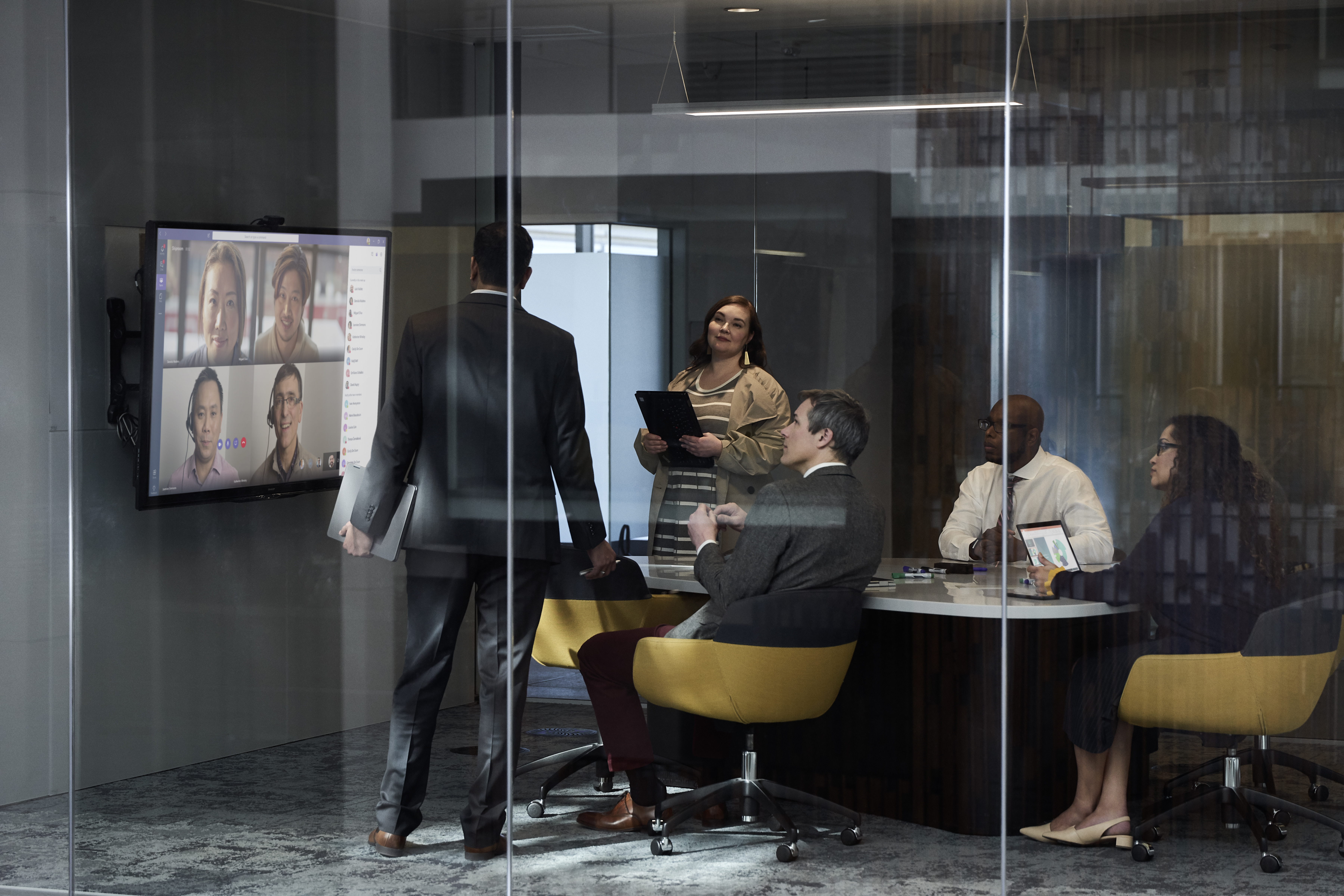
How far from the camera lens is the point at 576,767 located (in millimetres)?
4137

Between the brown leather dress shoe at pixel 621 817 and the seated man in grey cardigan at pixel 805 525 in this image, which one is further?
the brown leather dress shoe at pixel 621 817

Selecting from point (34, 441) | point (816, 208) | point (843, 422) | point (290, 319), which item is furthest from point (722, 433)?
point (34, 441)

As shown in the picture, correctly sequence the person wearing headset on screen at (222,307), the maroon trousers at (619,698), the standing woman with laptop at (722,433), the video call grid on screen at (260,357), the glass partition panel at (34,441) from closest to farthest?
the standing woman with laptop at (722,433)
the maroon trousers at (619,698)
the video call grid on screen at (260,357)
the person wearing headset on screen at (222,307)
the glass partition panel at (34,441)

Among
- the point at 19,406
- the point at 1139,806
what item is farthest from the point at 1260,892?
the point at 19,406

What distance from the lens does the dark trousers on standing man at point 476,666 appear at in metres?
4.18

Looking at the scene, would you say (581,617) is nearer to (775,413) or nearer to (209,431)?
(775,413)

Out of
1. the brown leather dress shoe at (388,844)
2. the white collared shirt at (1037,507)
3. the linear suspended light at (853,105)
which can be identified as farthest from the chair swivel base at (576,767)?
the linear suspended light at (853,105)

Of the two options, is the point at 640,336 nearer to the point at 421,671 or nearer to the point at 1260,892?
the point at 421,671

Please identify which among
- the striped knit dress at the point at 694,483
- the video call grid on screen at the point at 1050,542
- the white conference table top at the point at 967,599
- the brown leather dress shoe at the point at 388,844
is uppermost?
the striped knit dress at the point at 694,483

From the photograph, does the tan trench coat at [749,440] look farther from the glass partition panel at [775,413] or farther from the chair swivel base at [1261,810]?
the chair swivel base at [1261,810]

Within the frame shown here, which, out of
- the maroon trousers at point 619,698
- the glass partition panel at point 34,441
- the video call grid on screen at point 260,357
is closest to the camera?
the maroon trousers at point 619,698

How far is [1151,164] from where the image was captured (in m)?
3.90

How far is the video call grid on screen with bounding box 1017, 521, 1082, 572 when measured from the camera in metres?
3.92

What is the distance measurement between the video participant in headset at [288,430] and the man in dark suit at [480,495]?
225 mm
